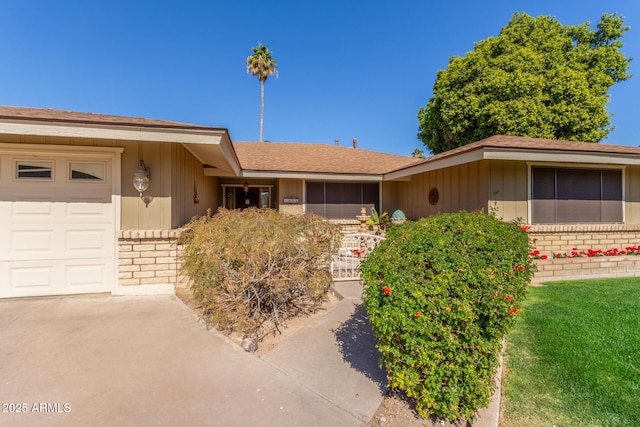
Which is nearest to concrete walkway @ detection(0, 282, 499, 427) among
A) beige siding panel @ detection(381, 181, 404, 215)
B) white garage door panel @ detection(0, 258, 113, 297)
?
white garage door panel @ detection(0, 258, 113, 297)

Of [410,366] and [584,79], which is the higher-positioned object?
[584,79]

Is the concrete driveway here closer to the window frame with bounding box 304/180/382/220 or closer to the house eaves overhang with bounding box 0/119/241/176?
the house eaves overhang with bounding box 0/119/241/176

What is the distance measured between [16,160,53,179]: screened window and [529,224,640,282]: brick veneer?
9319 millimetres

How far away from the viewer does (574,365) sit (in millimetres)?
2709

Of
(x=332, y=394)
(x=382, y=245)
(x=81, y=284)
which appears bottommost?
(x=332, y=394)

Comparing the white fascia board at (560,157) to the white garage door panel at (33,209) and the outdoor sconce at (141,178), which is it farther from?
the white garage door panel at (33,209)

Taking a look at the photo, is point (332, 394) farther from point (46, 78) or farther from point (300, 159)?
point (46, 78)

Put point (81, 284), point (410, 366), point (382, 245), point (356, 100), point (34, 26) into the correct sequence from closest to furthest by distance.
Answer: point (410, 366) → point (382, 245) → point (81, 284) → point (34, 26) → point (356, 100)

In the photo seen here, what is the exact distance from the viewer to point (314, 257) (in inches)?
156

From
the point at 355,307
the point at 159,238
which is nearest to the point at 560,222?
the point at 355,307

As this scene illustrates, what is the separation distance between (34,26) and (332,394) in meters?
13.1

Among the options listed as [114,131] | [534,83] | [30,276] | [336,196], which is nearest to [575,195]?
[336,196]

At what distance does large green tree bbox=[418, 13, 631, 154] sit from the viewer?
1295 cm

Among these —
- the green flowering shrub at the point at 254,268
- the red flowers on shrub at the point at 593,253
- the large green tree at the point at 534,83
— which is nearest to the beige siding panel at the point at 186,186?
the green flowering shrub at the point at 254,268
